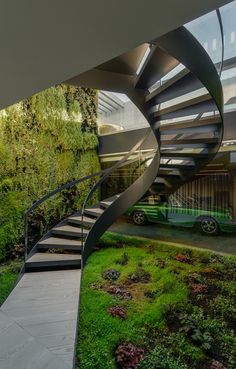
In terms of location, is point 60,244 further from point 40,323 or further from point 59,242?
point 40,323

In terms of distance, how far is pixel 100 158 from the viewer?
24.6 ft

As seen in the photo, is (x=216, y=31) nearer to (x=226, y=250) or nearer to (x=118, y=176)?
(x=226, y=250)

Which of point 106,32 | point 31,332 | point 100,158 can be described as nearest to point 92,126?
point 100,158

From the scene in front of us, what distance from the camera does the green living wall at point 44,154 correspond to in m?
5.40

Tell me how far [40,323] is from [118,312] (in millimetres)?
975

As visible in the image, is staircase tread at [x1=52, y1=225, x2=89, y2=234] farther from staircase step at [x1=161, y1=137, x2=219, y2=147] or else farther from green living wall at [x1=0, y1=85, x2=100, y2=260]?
staircase step at [x1=161, y1=137, x2=219, y2=147]

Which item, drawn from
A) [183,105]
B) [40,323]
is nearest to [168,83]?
[183,105]

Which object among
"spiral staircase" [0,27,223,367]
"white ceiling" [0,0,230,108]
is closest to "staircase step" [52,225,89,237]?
"spiral staircase" [0,27,223,367]

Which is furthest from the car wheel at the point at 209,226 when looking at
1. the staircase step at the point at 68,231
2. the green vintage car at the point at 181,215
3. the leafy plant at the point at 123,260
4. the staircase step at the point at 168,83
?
the staircase step at the point at 168,83

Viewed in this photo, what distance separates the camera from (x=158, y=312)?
3275 millimetres

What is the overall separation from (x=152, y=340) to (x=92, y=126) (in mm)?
5711

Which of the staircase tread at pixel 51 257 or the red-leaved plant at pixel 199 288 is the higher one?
the staircase tread at pixel 51 257

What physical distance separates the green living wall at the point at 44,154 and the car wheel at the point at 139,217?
4.96 feet

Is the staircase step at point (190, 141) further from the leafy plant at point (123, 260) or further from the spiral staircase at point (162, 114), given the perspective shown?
the leafy plant at point (123, 260)
